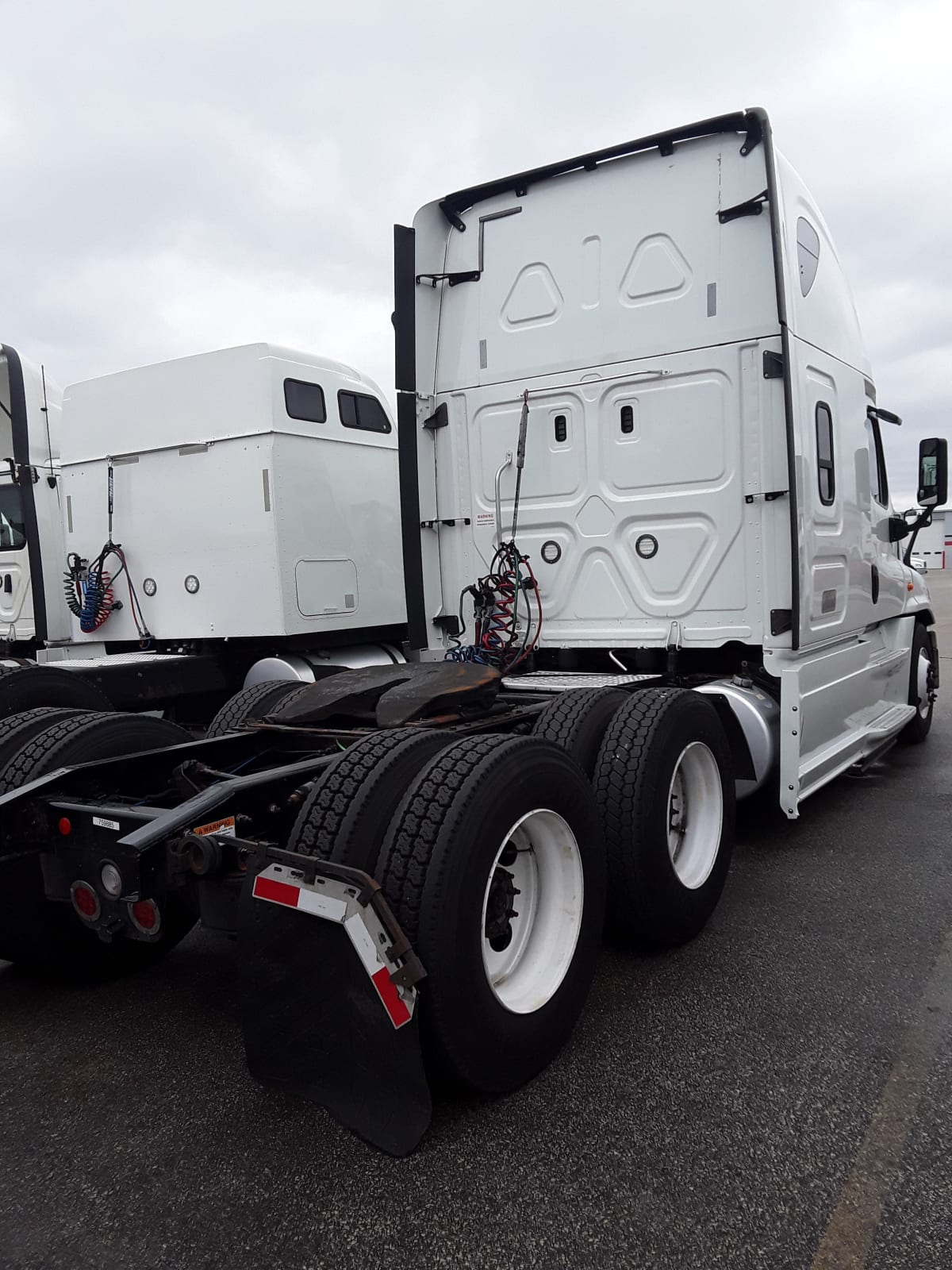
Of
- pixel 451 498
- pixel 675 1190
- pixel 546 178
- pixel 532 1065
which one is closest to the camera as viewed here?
pixel 675 1190

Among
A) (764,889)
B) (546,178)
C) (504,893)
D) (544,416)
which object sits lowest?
(764,889)

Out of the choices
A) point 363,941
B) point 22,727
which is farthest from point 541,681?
point 363,941

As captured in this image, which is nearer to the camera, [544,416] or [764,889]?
[764,889]

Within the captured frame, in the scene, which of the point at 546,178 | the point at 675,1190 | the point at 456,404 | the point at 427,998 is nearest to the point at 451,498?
the point at 456,404

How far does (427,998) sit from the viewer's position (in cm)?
233

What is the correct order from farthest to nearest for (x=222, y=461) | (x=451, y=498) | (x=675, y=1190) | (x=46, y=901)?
(x=222, y=461), (x=451, y=498), (x=46, y=901), (x=675, y=1190)

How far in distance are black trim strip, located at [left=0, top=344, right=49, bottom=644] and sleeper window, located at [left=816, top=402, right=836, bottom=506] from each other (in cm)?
603

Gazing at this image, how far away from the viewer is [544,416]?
17.0 ft

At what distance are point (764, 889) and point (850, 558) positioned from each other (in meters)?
2.15

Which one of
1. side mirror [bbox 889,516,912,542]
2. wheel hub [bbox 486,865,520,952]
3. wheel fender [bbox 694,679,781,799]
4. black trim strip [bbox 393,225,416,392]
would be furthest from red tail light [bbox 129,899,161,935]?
side mirror [bbox 889,516,912,542]

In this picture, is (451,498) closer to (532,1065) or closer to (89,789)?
(89,789)

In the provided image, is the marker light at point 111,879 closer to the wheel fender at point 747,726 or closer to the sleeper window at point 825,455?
the wheel fender at point 747,726

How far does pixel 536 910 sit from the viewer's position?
9.68 feet

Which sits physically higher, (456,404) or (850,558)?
(456,404)
